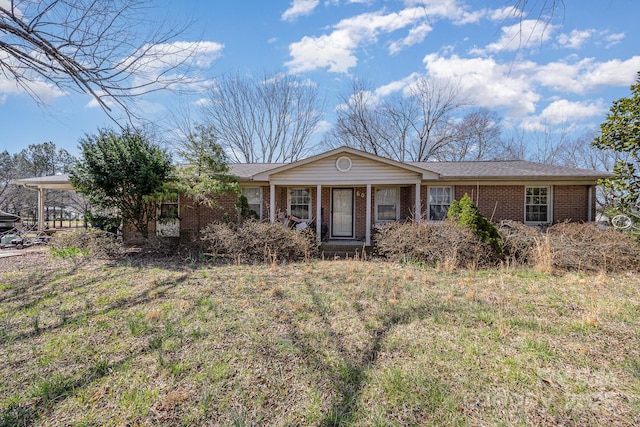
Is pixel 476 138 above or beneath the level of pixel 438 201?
above

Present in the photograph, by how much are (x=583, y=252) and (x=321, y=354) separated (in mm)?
7307

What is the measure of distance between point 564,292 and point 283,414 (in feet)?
18.0

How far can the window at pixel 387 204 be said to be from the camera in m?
11.9

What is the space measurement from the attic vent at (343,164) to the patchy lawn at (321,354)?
5168 millimetres

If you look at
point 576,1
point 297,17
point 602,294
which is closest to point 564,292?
point 602,294

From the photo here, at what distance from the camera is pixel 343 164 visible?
988cm

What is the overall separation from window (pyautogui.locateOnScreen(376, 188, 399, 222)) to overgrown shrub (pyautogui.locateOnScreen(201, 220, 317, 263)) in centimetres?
476

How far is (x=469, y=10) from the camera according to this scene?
8.56 feet

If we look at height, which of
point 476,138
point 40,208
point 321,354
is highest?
point 476,138

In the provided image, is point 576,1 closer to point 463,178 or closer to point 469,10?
point 469,10

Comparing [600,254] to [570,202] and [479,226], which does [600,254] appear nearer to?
[479,226]

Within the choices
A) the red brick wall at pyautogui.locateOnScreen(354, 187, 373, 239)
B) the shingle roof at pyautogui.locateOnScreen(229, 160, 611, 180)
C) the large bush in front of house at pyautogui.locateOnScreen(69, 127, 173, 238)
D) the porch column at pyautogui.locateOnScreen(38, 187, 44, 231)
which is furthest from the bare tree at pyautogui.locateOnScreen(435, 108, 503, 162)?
the porch column at pyautogui.locateOnScreen(38, 187, 44, 231)

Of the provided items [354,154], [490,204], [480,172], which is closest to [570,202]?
[490,204]

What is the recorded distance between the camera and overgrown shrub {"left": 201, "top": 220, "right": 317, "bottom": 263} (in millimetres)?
7926
